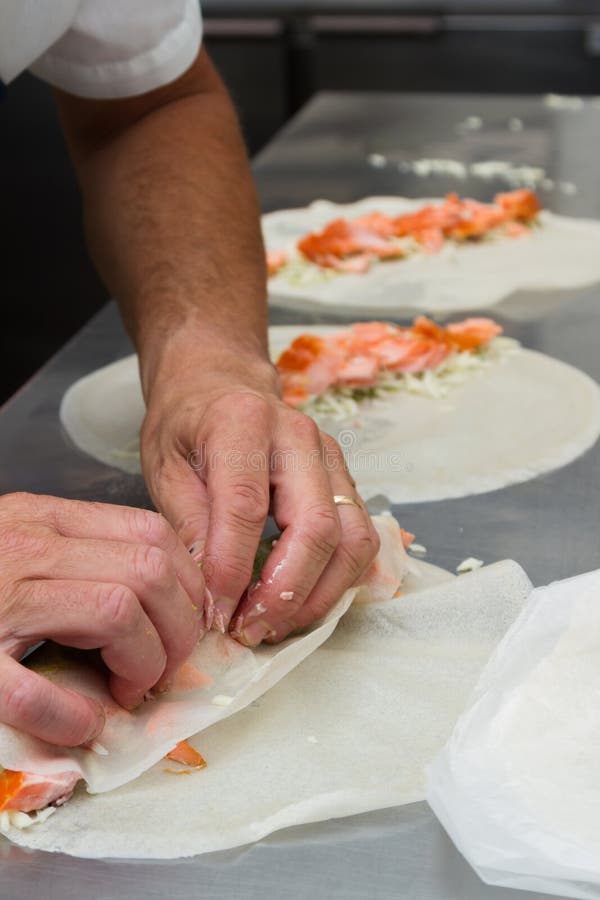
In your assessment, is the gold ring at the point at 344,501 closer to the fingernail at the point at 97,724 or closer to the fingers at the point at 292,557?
the fingers at the point at 292,557

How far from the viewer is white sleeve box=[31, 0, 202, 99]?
1433 mm

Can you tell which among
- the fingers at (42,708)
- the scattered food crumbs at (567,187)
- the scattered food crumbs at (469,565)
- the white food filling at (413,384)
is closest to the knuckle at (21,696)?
the fingers at (42,708)

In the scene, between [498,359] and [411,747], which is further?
[498,359]

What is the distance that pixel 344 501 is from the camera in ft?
3.26

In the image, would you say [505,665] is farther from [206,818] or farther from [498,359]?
[498,359]

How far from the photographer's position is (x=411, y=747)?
86 centimetres

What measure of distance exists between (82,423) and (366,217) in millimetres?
883

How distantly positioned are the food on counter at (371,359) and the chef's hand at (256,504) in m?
0.38

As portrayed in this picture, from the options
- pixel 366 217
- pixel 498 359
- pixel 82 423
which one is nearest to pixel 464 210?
pixel 366 217

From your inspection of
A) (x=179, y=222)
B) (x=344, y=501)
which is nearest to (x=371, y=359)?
(x=179, y=222)

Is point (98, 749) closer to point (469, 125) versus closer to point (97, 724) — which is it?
point (97, 724)

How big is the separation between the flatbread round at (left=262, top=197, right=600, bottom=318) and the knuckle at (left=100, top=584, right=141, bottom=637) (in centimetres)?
106

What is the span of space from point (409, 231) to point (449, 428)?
2.49 feet

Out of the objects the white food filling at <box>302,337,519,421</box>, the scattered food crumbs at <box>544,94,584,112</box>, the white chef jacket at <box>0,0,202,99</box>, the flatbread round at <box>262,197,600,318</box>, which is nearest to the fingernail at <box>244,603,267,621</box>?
the white food filling at <box>302,337,519,421</box>
